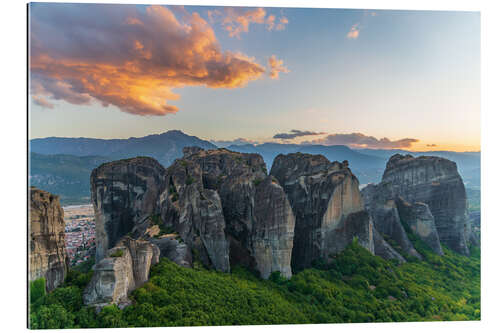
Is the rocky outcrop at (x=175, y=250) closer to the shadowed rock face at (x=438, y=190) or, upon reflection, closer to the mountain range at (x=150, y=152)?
the mountain range at (x=150, y=152)

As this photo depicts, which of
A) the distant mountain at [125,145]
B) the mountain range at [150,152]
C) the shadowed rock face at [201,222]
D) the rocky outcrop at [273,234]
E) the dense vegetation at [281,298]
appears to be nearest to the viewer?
the dense vegetation at [281,298]

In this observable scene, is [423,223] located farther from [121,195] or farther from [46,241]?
[46,241]

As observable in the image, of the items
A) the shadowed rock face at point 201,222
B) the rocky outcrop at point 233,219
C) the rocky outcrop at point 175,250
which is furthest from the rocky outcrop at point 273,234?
the rocky outcrop at point 175,250

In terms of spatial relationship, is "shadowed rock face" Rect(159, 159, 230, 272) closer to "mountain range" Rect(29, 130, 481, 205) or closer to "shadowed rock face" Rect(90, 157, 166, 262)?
"mountain range" Rect(29, 130, 481, 205)

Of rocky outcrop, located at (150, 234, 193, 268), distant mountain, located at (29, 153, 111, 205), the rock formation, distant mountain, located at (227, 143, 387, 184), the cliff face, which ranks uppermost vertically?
distant mountain, located at (227, 143, 387, 184)

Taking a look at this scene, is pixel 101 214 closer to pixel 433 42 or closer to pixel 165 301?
pixel 165 301

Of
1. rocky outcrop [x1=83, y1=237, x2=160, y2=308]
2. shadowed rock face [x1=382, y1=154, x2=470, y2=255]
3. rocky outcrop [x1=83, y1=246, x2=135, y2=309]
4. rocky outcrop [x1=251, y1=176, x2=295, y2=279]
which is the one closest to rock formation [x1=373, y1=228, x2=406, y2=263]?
shadowed rock face [x1=382, y1=154, x2=470, y2=255]
